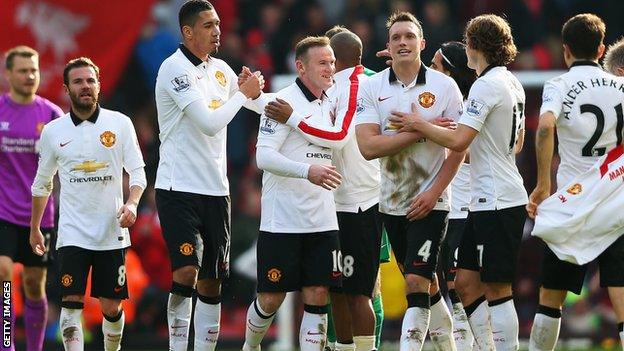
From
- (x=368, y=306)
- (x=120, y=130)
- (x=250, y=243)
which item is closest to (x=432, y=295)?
(x=368, y=306)

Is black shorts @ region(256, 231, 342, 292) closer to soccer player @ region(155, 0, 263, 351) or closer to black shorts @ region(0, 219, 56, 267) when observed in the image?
soccer player @ region(155, 0, 263, 351)

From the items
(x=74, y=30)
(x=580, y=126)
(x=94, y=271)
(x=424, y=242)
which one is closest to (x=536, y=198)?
(x=580, y=126)

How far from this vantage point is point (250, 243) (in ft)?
57.2

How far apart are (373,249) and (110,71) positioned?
26.1 feet

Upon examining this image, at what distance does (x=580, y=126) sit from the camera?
31.6 feet

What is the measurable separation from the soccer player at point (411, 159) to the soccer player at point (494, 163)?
0.78 feet

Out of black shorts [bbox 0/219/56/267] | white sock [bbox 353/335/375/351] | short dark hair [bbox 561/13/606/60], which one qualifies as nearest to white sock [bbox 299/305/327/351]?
white sock [bbox 353/335/375/351]

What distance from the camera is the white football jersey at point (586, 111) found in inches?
379

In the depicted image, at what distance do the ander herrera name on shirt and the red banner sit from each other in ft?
30.3

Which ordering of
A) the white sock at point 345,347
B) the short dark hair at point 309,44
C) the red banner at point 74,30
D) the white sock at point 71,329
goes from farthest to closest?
the red banner at point 74,30 → the white sock at point 71,329 → the white sock at point 345,347 → the short dark hair at point 309,44

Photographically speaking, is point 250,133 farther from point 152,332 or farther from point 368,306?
point 368,306

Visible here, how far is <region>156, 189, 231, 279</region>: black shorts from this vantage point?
1067 cm

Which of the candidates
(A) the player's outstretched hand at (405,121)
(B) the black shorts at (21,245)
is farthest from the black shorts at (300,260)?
(B) the black shorts at (21,245)

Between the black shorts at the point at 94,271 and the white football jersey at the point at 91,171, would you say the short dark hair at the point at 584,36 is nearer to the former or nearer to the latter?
the white football jersey at the point at 91,171
